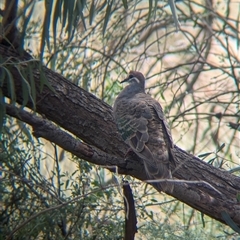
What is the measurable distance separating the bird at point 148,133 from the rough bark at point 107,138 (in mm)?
56

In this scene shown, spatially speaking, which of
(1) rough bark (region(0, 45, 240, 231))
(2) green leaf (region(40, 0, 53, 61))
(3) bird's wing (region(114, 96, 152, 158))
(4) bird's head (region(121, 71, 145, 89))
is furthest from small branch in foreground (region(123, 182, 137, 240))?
(4) bird's head (region(121, 71, 145, 89))

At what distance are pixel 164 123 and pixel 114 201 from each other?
2.94 feet

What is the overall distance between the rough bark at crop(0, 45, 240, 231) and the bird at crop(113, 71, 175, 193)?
0.06m

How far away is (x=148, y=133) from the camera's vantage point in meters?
3.85

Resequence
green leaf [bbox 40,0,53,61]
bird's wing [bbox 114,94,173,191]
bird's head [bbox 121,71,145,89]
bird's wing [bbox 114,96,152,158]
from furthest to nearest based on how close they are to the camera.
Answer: bird's head [bbox 121,71,145,89] < bird's wing [bbox 114,96,152,158] < bird's wing [bbox 114,94,173,191] < green leaf [bbox 40,0,53,61]

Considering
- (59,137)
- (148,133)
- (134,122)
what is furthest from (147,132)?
(59,137)

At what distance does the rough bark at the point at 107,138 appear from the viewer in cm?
355

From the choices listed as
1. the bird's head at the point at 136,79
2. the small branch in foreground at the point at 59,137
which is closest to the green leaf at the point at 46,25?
the small branch in foreground at the point at 59,137

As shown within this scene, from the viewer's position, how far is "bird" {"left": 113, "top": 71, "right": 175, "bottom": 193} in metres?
3.59

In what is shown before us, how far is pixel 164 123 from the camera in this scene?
3914 mm

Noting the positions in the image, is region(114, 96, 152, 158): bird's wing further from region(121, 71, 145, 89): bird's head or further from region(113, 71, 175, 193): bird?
region(121, 71, 145, 89): bird's head

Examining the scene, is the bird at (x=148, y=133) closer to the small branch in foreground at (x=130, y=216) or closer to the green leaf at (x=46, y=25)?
the small branch in foreground at (x=130, y=216)

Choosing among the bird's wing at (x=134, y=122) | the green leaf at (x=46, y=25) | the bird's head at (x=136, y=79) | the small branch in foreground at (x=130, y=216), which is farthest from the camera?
the bird's head at (x=136, y=79)

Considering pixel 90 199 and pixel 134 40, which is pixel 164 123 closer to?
pixel 90 199
